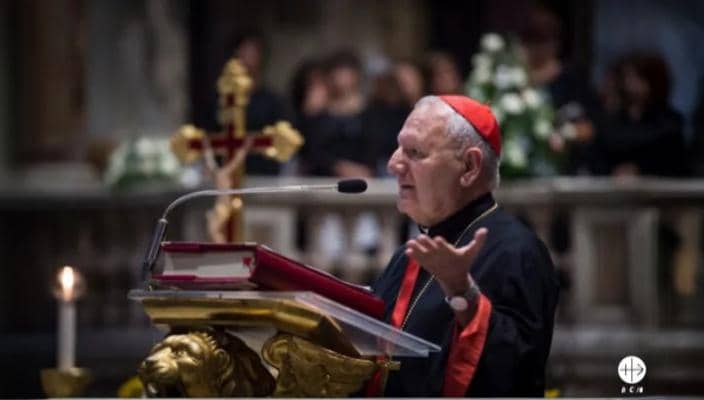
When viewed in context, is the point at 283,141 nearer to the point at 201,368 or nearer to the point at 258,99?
the point at 201,368

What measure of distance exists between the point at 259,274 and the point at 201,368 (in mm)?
259

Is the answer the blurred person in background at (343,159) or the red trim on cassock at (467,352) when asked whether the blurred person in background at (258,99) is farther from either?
the red trim on cassock at (467,352)

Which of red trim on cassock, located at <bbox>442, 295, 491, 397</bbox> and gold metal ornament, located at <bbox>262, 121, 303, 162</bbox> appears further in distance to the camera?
gold metal ornament, located at <bbox>262, 121, 303, 162</bbox>

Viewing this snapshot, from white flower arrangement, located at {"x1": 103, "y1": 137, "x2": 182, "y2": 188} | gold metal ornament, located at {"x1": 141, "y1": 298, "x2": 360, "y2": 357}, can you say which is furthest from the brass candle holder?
white flower arrangement, located at {"x1": 103, "y1": 137, "x2": 182, "y2": 188}

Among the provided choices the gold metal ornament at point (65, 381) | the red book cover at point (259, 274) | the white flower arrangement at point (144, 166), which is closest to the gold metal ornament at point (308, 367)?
the red book cover at point (259, 274)

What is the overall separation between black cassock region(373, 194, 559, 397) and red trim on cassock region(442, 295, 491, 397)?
0.5 inches

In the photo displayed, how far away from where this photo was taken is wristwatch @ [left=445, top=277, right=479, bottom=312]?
4562 millimetres

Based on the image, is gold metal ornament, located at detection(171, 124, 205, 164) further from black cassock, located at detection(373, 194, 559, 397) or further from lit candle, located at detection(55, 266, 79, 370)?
black cassock, located at detection(373, 194, 559, 397)

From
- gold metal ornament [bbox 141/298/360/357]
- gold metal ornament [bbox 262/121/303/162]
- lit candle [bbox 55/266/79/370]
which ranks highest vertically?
gold metal ornament [bbox 262/121/303/162]

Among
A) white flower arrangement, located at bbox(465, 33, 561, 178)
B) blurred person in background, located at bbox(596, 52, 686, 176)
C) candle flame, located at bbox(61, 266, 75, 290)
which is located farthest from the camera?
blurred person in background, located at bbox(596, 52, 686, 176)

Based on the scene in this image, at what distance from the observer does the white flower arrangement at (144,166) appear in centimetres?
1241

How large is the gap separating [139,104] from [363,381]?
10.7m

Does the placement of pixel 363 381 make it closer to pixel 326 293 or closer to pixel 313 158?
pixel 326 293

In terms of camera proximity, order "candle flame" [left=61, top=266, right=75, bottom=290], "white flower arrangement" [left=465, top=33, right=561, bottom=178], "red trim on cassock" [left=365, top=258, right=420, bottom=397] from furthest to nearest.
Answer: "white flower arrangement" [left=465, top=33, right=561, bottom=178], "candle flame" [left=61, top=266, right=75, bottom=290], "red trim on cassock" [left=365, top=258, right=420, bottom=397]
